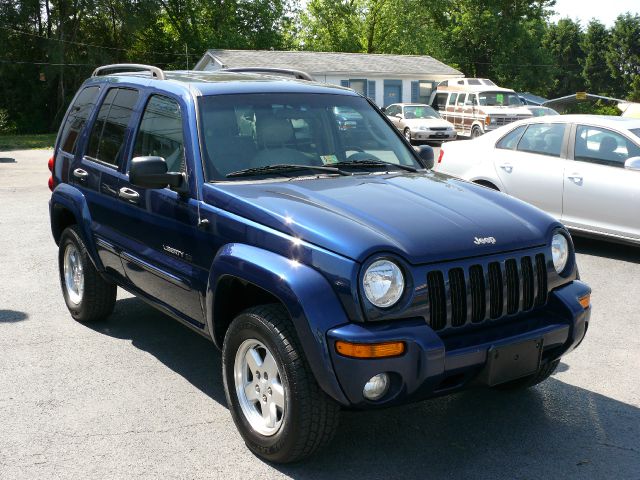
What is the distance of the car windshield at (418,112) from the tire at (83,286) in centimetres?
2610

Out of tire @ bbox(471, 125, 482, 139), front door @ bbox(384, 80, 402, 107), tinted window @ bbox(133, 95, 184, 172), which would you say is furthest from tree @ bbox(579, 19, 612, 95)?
tinted window @ bbox(133, 95, 184, 172)

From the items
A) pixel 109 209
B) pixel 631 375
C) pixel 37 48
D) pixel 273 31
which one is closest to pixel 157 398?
pixel 109 209

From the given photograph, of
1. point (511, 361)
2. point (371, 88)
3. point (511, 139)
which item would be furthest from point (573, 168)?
point (371, 88)

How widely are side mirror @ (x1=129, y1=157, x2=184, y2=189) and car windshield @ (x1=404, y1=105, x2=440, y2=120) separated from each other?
27.7 meters

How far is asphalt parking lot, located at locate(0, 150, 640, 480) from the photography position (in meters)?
3.85

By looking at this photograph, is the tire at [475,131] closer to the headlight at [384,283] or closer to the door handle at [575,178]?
the door handle at [575,178]

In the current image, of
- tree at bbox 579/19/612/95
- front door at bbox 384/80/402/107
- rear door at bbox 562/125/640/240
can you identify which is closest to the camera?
rear door at bbox 562/125/640/240

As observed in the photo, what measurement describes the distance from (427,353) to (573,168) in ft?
19.6

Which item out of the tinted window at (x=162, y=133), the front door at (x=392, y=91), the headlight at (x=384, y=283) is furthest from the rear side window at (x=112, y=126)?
the front door at (x=392, y=91)

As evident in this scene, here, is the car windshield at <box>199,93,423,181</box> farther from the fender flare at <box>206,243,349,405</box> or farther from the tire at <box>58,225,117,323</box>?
the tire at <box>58,225,117,323</box>

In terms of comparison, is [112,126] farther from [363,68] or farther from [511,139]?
[363,68]

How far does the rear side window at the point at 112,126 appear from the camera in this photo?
537cm

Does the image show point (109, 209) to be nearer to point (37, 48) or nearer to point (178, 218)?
point (178, 218)

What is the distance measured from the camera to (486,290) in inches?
148
